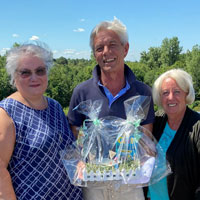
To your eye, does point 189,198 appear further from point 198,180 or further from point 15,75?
point 15,75

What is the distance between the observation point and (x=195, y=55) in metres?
37.7

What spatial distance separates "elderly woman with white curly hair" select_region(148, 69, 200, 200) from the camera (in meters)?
2.67

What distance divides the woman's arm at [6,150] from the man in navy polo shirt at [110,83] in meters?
0.84

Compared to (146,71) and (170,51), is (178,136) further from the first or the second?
(170,51)

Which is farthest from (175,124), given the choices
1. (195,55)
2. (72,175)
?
(195,55)

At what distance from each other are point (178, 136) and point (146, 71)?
48.1m

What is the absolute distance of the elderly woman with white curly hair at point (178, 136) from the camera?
8.77 feet

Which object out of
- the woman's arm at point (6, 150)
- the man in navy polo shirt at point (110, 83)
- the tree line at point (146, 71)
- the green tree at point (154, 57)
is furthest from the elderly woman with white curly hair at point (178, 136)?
the green tree at point (154, 57)

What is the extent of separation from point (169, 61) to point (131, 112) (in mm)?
54768

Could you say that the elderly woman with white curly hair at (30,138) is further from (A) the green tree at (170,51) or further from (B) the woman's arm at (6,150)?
(A) the green tree at (170,51)

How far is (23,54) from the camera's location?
88.0 inches

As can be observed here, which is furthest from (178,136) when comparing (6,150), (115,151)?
(6,150)

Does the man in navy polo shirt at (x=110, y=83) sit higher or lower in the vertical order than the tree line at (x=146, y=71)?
lower

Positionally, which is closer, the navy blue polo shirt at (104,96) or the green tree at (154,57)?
the navy blue polo shirt at (104,96)
